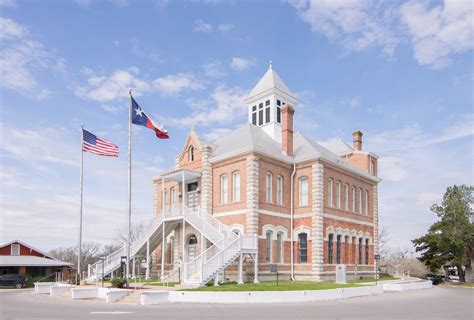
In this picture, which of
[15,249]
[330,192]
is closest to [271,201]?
[330,192]

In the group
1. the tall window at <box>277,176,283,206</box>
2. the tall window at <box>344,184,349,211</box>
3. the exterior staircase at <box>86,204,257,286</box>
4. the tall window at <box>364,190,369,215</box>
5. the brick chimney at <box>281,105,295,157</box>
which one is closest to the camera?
the exterior staircase at <box>86,204,257,286</box>

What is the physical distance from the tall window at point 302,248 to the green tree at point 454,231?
60.4ft

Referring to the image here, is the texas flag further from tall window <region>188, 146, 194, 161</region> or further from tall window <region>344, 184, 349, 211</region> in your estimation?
tall window <region>344, 184, 349, 211</region>

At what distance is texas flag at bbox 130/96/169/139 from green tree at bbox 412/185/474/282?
1208 inches

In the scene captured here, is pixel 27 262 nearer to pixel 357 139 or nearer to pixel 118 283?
pixel 118 283

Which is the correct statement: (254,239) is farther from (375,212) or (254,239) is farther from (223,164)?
(375,212)

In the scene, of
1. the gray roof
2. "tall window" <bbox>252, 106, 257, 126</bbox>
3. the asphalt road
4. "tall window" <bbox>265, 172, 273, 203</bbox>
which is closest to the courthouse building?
"tall window" <bbox>265, 172, 273, 203</bbox>

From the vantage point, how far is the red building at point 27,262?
46.4 metres

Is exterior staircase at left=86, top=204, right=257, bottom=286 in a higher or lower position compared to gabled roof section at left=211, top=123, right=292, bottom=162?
lower

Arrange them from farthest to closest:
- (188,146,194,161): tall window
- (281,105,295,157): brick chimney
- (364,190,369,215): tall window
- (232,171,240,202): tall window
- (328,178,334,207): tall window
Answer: (364,190,369,215): tall window < (188,146,194,161): tall window < (328,178,334,207): tall window < (281,105,295,157): brick chimney < (232,171,240,202): tall window

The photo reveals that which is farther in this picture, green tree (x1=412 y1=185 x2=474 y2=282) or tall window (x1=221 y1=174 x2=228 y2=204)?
green tree (x1=412 y1=185 x2=474 y2=282)

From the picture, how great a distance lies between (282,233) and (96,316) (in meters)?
19.0

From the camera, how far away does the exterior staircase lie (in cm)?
2692

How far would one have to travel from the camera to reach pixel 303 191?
35.6 m
